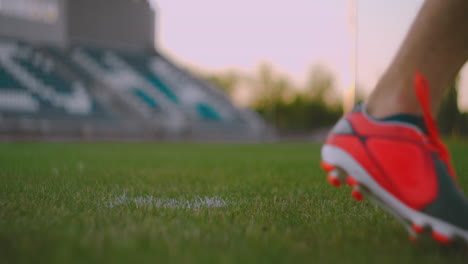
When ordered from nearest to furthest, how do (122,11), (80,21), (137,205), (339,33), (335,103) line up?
(137,205)
(339,33)
(80,21)
(122,11)
(335,103)

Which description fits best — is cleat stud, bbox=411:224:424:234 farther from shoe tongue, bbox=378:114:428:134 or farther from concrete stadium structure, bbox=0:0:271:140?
concrete stadium structure, bbox=0:0:271:140

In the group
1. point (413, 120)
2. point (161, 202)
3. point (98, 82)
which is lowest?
point (98, 82)

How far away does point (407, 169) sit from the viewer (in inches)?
48.5

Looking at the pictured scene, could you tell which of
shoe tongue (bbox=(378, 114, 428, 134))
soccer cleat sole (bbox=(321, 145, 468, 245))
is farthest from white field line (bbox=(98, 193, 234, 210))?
shoe tongue (bbox=(378, 114, 428, 134))

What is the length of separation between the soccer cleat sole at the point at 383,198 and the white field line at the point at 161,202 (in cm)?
67

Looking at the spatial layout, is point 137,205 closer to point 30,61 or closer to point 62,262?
point 62,262

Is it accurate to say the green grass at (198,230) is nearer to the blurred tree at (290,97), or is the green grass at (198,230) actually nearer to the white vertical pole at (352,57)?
the white vertical pole at (352,57)

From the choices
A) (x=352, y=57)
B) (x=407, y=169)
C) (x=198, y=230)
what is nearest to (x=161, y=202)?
(x=198, y=230)

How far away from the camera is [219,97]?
78.8ft

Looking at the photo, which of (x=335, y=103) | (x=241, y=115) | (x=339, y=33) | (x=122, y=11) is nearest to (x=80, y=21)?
(x=122, y=11)

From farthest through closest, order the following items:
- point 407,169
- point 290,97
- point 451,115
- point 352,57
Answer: point 290,97, point 451,115, point 352,57, point 407,169

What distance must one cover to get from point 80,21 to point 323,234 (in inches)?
940

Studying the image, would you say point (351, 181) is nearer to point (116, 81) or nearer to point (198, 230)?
point (198, 230)

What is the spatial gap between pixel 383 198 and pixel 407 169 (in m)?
0.11
